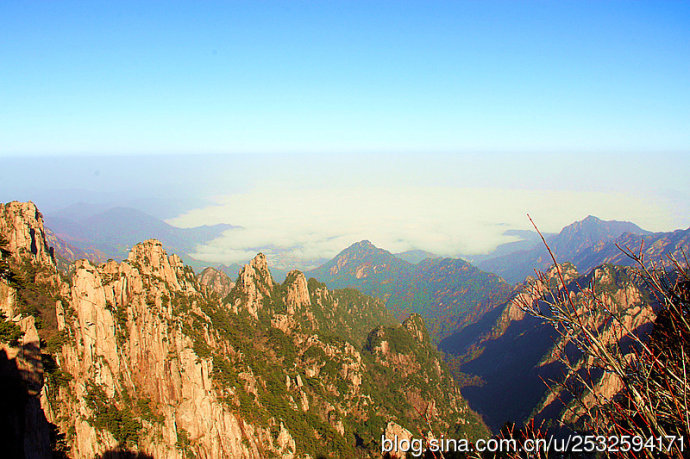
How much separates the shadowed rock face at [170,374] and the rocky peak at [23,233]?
0.63 metres

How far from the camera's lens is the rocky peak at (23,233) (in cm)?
5803

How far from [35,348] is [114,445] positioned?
19.1 meters

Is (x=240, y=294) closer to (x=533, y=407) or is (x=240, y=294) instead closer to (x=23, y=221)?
(x=23, y=221)

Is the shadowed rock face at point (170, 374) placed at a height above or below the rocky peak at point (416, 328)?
above

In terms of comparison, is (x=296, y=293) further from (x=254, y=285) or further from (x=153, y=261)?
(x=153, y=261)

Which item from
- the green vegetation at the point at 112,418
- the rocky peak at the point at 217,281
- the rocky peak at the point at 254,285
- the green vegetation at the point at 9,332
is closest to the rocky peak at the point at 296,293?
the rocky peak at the point at 254,285

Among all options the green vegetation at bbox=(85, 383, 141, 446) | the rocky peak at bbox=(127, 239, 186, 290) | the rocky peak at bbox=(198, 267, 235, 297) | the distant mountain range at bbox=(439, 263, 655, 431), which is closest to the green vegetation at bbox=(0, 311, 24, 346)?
the green vegetation at bbox=(85, 383, 141, 446)

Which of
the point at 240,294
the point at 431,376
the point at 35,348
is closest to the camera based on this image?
the point at 35,348

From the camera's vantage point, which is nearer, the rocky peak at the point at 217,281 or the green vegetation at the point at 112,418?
the green vegetation at the point at 112,418

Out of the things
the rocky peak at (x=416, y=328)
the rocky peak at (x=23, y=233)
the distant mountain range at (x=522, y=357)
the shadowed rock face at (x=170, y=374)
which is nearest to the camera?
the shadowed rock face at (x=170, y=374)

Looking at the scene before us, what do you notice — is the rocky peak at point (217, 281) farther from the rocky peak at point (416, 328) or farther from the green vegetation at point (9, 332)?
the green vegetation at point (9, 332)

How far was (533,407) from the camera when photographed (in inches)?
4437

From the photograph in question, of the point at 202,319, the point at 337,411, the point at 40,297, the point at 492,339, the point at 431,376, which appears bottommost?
the point at 492,339

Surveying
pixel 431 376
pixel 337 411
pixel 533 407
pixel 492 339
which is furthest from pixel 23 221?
pixel 492 339
